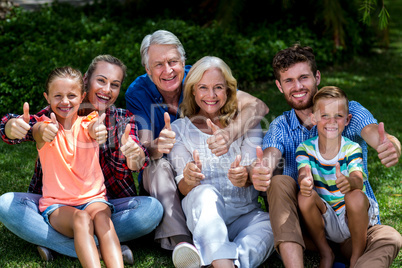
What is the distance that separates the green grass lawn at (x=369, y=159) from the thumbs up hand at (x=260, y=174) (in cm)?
57

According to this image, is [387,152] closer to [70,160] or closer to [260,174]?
[260,174]

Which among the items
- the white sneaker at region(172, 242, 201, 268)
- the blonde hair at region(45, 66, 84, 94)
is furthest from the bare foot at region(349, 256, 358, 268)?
the blonde hair at region(45, 66, 84, 94)

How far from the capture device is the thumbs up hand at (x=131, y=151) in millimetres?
3225

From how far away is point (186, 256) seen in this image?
3098 mm

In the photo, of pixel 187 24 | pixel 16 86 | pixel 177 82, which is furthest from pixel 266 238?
pixel 187 24

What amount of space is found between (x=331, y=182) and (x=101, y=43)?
4743 mm

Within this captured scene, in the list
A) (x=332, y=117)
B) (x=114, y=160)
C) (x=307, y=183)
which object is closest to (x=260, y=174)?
(x=307, y=183)

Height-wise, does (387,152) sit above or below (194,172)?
above

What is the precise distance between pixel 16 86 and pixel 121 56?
1374 millimetres

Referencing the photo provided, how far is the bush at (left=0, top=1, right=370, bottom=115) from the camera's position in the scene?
6008 mm

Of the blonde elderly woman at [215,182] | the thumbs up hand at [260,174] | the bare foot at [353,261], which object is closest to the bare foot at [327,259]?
the bare foot at [353,261]

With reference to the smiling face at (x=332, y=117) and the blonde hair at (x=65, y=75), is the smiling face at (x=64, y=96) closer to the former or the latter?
the blonde hair at (x=65, y=75)

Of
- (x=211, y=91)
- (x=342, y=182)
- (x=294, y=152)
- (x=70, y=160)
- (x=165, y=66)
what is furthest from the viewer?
(x=165, y=66)

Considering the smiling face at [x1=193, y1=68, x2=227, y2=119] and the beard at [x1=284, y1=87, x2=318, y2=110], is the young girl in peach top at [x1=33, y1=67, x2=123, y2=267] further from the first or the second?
the beard at [x1=284, y1=87, x2=318, y2=110]
